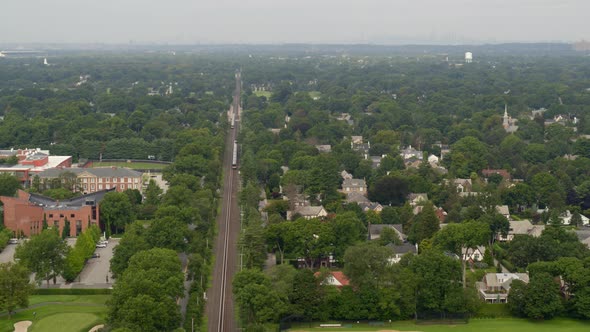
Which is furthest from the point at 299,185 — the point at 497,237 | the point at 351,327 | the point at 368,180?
the point at 351,327

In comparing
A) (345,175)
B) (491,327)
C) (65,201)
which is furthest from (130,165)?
(491,327)

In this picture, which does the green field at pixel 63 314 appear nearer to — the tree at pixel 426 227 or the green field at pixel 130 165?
the tree at pixel 426 227

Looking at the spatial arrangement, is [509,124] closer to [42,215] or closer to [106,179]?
[106,179]

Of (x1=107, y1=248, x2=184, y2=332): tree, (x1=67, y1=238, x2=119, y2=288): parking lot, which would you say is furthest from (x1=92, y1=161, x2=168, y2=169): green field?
(x1=107, y1=248, x2=184, y2=332): tree

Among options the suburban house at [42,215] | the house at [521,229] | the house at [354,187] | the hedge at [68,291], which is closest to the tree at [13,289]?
the hedge at [68,291]

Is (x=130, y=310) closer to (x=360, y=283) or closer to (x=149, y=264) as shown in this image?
(x=149, y=264)

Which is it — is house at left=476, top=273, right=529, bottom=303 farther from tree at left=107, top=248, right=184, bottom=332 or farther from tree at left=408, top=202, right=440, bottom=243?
tree at left=107, top=248, right=184, bottom=332

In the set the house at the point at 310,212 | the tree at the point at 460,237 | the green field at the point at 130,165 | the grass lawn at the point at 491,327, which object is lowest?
the green field at the point at 130,165
